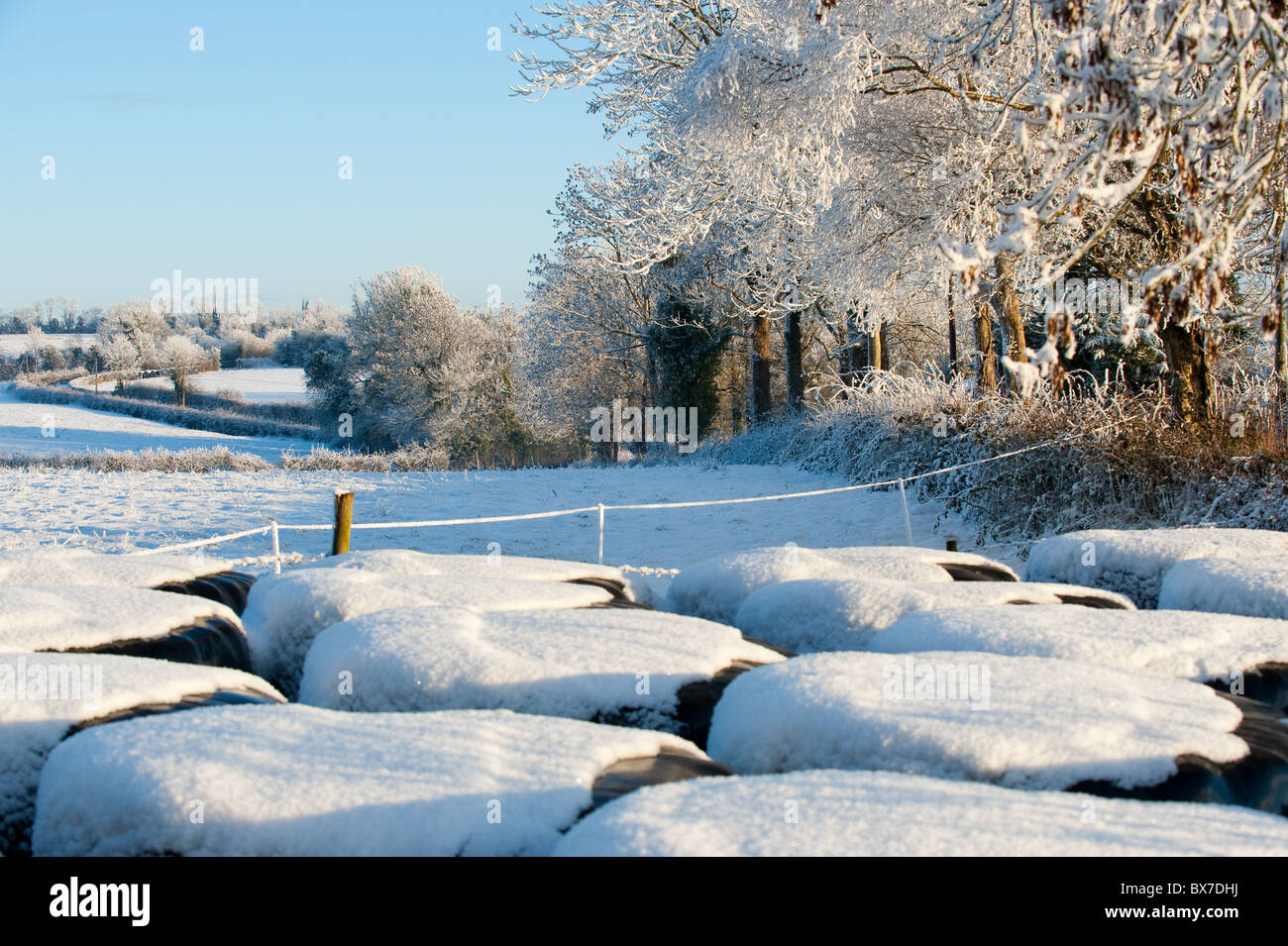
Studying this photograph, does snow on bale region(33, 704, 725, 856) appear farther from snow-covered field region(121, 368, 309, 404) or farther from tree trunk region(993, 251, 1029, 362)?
snow-covered field region(121, 368, 309, 404)

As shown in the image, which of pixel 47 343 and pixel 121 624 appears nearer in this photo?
pixel 121 624

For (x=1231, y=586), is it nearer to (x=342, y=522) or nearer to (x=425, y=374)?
(x=342, y=522)

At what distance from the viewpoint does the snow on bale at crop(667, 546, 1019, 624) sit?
5.12 m

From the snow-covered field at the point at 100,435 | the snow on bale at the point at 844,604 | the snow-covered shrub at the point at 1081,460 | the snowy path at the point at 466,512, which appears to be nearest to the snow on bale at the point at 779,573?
the snow on bale at the point at 844,604

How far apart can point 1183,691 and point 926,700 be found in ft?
3.02

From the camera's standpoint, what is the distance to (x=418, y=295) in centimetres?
4653

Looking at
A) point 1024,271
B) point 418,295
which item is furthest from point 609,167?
point 418,295

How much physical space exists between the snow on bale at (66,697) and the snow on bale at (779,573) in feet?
7.93

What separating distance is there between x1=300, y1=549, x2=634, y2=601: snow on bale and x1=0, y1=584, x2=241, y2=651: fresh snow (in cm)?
101

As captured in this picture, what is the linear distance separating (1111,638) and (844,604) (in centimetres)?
110

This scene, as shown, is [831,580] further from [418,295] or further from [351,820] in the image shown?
[418,295]

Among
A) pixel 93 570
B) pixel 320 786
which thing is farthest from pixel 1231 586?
pixel 93 570

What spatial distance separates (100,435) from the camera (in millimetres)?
40469

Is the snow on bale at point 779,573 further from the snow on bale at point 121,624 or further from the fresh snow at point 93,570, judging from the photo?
the fresh snow at point 93,570
